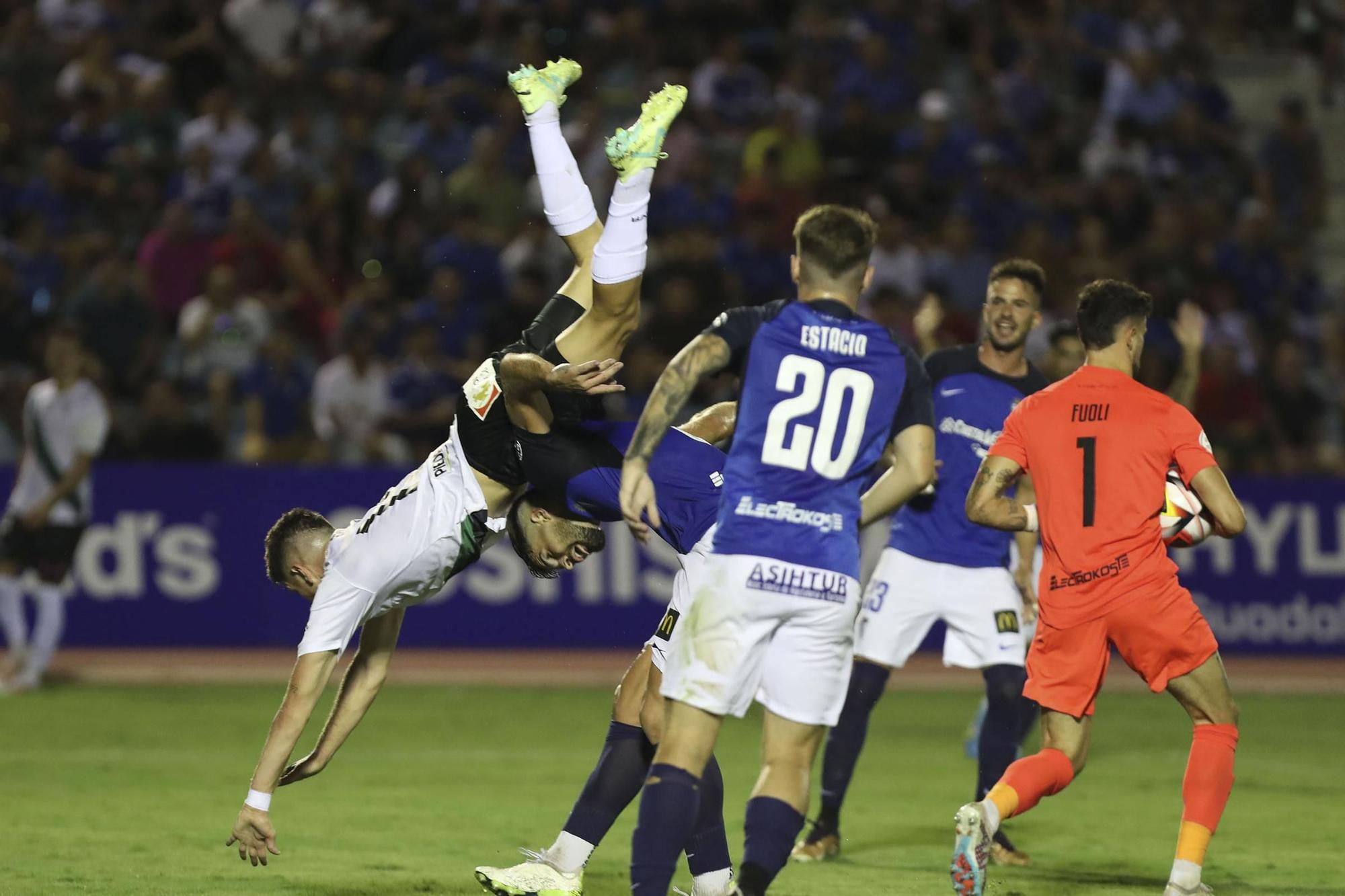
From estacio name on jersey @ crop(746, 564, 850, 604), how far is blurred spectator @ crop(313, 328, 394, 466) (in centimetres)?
1083

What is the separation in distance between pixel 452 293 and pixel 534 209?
1.64 m

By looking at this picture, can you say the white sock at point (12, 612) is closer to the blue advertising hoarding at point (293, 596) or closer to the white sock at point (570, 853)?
the blue advertising hoarding at point (293, 596)

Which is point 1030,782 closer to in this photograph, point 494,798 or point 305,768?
point 305,768

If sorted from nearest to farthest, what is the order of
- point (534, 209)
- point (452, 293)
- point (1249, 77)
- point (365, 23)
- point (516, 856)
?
point (516, 856), point (452, 293), point (534, 209), point (365, 23), point (1249, 77)

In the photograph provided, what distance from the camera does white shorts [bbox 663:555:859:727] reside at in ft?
19.5

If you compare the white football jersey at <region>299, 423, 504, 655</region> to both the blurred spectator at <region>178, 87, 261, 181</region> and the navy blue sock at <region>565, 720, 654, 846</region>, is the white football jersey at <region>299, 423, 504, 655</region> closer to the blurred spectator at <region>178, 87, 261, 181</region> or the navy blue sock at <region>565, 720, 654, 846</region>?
the navy blue sock at <region>565, 720, 654, 846</region>

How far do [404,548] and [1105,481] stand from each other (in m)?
2.75

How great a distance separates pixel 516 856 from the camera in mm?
8375

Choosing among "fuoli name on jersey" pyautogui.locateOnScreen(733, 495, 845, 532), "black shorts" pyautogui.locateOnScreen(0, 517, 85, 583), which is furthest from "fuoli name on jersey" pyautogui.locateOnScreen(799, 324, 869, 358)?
"black shorts" pyautogui.locateOnScreen(0, 517, 85, 583)

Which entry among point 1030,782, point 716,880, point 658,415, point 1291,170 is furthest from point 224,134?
point 658,415

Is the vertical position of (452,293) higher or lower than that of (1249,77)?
lower

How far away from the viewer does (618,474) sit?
23.3ft

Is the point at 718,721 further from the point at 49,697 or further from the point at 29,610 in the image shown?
the point at 29,610

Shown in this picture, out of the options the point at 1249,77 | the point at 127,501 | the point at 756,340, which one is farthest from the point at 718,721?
the point at 1249,77
